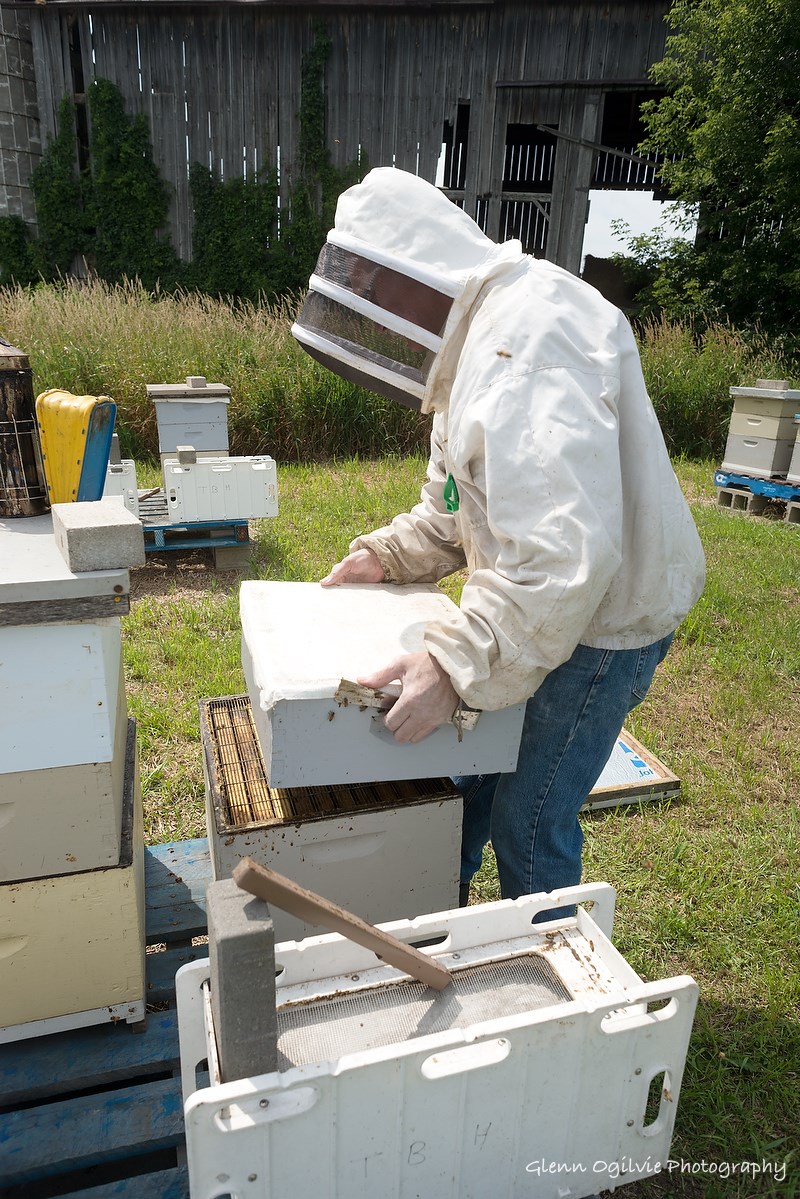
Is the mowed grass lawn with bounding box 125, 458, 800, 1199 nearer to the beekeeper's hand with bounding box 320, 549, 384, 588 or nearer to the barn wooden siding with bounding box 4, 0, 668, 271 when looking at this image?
the beekeeper's hand with bounding box 320, 549, 384, 588

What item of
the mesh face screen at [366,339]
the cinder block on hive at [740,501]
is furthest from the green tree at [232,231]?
the mesh face screen at [366,339]

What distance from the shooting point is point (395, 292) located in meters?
1.45

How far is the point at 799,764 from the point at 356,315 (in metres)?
2.50

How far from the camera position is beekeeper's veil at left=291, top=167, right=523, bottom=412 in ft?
4.64

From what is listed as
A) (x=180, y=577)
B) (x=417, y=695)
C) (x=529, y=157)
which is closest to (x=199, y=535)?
(x=180, y=577)

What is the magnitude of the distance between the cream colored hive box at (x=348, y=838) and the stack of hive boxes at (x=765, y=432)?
553cm

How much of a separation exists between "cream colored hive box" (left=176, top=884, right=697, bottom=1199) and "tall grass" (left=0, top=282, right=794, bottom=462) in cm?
646

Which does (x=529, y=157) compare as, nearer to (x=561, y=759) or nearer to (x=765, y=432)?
(x=765, y=432)

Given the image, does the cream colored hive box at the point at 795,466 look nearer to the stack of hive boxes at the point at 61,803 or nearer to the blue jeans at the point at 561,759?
the blue jeans at the point at 561,759

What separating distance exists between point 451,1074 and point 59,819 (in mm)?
A: 817

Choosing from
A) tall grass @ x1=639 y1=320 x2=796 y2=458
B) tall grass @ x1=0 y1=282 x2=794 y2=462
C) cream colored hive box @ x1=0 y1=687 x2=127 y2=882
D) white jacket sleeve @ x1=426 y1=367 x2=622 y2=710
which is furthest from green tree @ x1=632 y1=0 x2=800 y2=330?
cream colored hive box @ x1=0 y1=687 x2=127 y2=882

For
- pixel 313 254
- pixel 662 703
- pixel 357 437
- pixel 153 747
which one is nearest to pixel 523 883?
pixel 153 747

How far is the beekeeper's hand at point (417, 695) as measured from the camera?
1360 mm

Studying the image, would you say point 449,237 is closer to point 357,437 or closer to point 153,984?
Result: point 153,984
